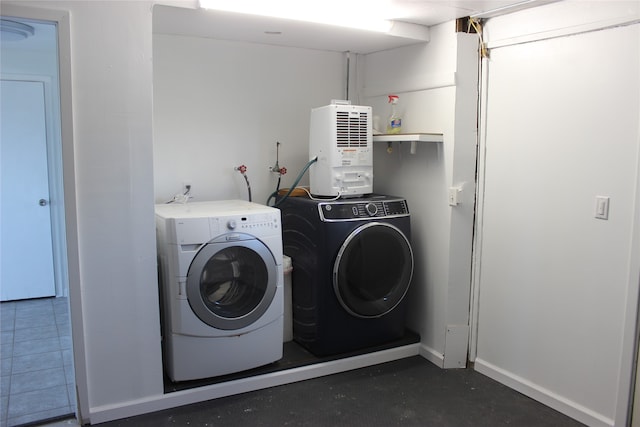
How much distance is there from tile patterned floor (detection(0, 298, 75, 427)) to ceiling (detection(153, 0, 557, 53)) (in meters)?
1.90

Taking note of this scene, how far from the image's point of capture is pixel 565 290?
2596mm

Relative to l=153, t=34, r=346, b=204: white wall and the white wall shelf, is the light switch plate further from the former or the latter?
l=153, t=34, r=346, b=204: white wall

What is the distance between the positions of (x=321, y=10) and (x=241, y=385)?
201cm

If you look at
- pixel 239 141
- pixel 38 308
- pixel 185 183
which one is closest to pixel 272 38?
pixel 239 141

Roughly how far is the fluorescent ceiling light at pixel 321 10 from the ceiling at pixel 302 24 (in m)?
0.07

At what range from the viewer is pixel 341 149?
310 cm

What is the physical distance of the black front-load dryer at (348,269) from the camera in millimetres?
2953

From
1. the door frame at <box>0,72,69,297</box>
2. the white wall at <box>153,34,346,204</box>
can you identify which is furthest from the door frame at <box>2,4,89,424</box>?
the door frame at <box>0,72,69,297</box>

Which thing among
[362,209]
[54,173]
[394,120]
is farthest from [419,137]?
[54,173]

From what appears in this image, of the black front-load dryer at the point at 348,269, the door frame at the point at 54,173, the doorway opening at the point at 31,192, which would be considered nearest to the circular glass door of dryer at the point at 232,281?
the black front-load dryer at the point at 348,269

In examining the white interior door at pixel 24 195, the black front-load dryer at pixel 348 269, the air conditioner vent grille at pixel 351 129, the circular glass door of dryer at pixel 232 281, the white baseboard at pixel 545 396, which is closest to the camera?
the white baseboard at pixel 545 396

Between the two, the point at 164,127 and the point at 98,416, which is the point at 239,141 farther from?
the point at 98,416

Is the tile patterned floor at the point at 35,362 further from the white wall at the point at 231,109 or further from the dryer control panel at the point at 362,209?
the dryer control panel at the point at 362,209

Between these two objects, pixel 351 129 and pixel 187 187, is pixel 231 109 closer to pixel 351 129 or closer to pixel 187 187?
pixel 187 187
